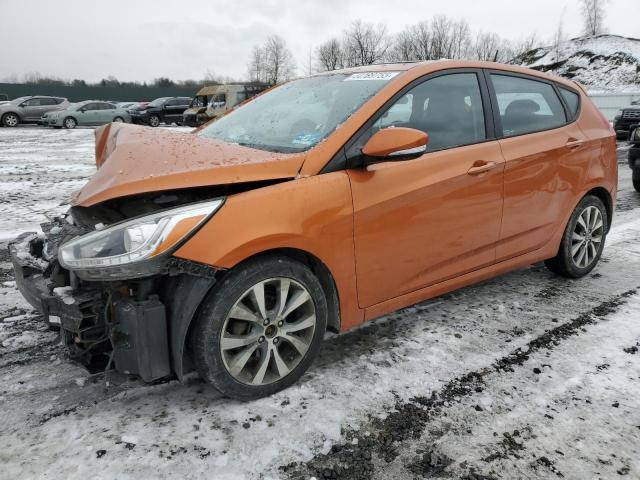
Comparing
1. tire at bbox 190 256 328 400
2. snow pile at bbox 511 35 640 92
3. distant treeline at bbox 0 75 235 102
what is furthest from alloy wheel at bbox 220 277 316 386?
distant treeline at bbox 0 75 235 102

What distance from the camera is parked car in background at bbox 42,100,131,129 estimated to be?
81.1 ft

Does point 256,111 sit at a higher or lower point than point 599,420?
higher

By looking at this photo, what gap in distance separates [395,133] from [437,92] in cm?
77

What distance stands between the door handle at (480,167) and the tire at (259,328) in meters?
1.28

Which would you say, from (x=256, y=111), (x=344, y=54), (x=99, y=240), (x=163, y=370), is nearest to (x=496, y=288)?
(x=256, y=111)

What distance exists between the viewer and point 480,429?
2420mm

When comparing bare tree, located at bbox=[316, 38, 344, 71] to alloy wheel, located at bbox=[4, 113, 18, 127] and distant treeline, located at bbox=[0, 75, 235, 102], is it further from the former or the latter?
alloy wheel, located at bbox=[4, 113, 18, 127]

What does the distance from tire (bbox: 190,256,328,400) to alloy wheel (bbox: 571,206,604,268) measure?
2.54 metres

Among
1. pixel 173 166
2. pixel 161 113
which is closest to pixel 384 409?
pixel 173 166

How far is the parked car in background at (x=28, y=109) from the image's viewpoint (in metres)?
25.2

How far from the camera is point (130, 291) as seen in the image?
7.79 feet

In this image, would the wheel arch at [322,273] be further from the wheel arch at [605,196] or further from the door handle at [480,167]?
the wheel arch at [605,196]

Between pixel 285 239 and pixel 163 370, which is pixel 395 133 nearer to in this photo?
pixel 285 239

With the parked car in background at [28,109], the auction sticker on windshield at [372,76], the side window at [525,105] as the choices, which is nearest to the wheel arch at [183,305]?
the auction sticker on windshield at [372,76]
